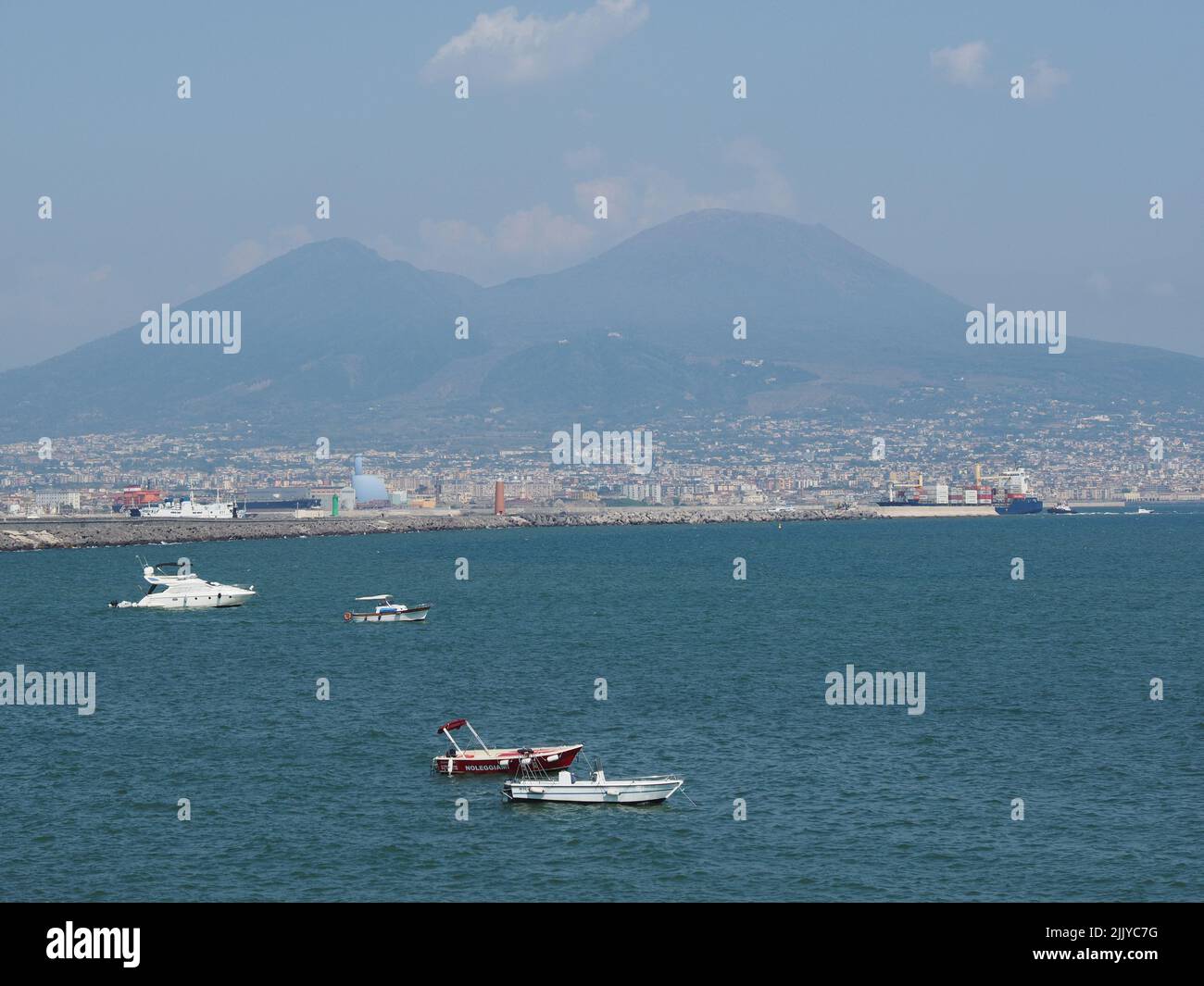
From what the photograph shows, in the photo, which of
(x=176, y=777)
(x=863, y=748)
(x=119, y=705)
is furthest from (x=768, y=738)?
(x=119, y=705)

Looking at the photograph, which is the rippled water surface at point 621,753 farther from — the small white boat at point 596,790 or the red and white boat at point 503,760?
the red and white boat at point 503,760
